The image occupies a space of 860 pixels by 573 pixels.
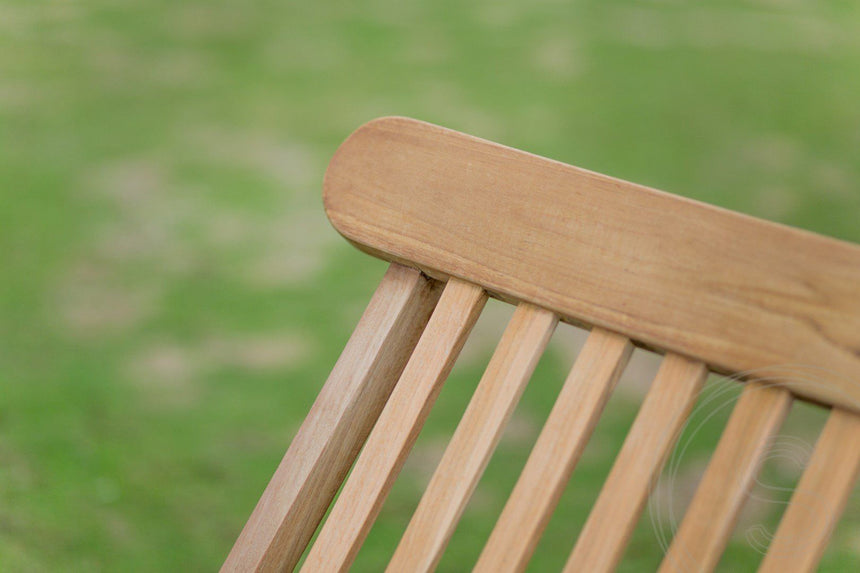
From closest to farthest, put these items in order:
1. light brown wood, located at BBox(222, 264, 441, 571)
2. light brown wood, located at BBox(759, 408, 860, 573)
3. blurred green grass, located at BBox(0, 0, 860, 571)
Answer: light brown wood, located at BBox(759, 408, 860, 573) → light brown wood, located at BBox(222, 264, 441, 571) → blurred green grass, located at BBox(0, 0, 860, 571)

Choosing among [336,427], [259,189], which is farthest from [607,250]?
[259,189]

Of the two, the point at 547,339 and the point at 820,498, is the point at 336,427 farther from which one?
the point at 820,498

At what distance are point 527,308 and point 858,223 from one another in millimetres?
1560

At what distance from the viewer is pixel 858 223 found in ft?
5.73

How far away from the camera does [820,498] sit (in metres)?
0.34

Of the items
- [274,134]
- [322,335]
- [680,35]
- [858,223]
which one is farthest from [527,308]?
[680,35]

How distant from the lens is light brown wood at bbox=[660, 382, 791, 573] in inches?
13.9

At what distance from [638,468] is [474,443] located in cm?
8

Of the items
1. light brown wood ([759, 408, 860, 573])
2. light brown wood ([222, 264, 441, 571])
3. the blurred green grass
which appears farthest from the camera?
the blurred green grass

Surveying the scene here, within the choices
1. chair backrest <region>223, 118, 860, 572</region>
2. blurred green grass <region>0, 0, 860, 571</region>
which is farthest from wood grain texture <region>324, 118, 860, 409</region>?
blurred green grass <region>0, 0, 860, 571</region>

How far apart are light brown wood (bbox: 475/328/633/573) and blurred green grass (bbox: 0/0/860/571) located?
812mm

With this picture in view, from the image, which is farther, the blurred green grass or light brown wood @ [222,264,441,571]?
the blurred green grass

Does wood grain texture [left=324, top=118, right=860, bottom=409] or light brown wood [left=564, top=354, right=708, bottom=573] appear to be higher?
wood grain texture [left=324, top=118, right=860, bottom=409]

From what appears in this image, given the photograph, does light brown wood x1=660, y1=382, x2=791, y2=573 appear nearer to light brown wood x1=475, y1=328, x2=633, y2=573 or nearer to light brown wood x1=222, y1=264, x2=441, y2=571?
light brown wood x1=475, y1=328, x2=633, y2=573
